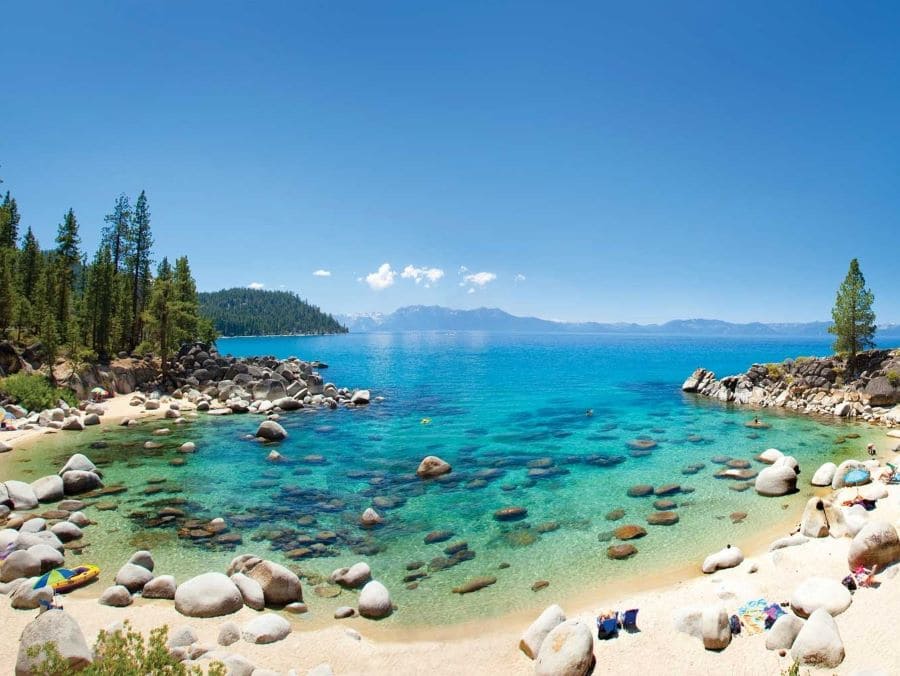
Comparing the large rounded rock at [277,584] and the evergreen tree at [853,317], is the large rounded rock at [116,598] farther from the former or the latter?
the evergreen tree at [853,317]

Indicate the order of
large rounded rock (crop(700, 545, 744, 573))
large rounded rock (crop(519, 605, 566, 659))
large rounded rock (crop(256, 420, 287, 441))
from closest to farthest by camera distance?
large rounded rock (crop(519, 605, 566, 659))
large rounded rock (crop(700, 545, 744, 573))
large rounded rock (crop(256, 420, 287, 441))

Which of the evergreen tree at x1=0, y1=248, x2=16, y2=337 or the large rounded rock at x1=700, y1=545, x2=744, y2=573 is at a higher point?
the evergreen tree at x1=0, y1=248, x2=16, y2=337

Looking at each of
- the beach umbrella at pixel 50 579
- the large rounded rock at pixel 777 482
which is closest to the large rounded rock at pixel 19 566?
the beach umbrella at pixel 50 579

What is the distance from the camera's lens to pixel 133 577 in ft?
49.5

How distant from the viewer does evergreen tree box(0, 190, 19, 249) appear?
75.2 m

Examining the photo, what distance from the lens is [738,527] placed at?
20.6 metres

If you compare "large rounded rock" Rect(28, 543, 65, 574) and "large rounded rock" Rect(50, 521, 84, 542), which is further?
"large rounded rock" Rect(50, 521, 84, 542)

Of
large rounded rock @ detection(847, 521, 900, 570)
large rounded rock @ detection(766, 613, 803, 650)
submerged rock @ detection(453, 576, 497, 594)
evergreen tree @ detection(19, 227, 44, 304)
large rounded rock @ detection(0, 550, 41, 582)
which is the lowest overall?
submerged rock @ detection(453, 576, 497, 594)

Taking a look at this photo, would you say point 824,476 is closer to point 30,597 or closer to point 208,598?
point 208,598

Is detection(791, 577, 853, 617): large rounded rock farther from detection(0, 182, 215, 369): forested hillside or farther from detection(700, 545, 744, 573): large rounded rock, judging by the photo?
detection(0, 182, 215, 369): forested hillside

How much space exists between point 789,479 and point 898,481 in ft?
13.6

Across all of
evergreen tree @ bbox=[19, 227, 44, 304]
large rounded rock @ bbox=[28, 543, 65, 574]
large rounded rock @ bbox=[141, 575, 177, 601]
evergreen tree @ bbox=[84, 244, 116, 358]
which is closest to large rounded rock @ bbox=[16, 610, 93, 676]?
large rounded rock @ bbox=[141, 575, 177, 601]

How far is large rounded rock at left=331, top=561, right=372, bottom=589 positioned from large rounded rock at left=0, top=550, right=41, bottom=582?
31.8 ft

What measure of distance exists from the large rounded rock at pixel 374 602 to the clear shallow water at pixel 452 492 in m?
0.54
